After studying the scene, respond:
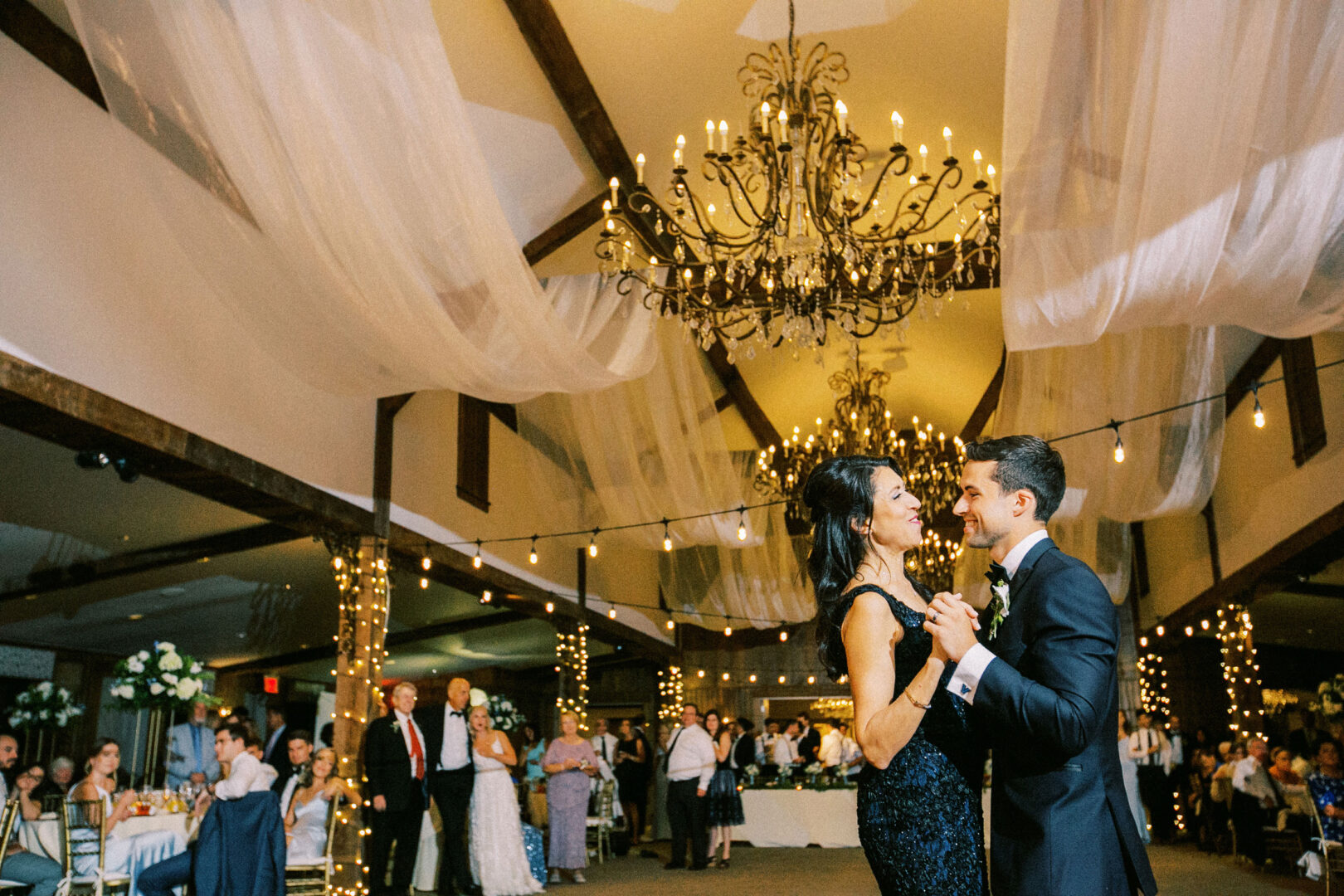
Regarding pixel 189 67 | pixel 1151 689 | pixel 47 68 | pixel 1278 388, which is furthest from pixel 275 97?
pixel 1151 689

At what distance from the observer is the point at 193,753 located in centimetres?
955

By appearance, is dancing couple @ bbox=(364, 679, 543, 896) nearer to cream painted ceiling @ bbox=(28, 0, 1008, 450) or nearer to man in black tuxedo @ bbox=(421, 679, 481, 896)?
man in black tuxedo @ bbox=(421, 679, 481, 896)

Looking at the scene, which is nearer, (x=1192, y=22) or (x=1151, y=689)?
(x=1192, y=22)

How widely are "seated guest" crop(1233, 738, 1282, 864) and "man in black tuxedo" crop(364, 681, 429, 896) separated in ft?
23.9

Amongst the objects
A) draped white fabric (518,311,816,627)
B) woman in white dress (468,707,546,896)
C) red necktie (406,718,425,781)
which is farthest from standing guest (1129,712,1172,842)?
red necktie (406,718,425,781)

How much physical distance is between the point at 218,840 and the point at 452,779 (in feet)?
8.47

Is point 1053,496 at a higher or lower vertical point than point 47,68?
lower

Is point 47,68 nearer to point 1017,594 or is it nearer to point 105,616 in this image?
point 1017,594

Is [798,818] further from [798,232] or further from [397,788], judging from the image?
[798,232]

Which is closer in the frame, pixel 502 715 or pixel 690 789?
pixel 690 789

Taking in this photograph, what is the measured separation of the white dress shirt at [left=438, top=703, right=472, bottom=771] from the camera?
754cm

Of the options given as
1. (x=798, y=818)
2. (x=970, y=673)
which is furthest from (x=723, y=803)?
(x=970, y=673)

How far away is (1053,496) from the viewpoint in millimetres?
2010

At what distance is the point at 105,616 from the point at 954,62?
10027 mm
